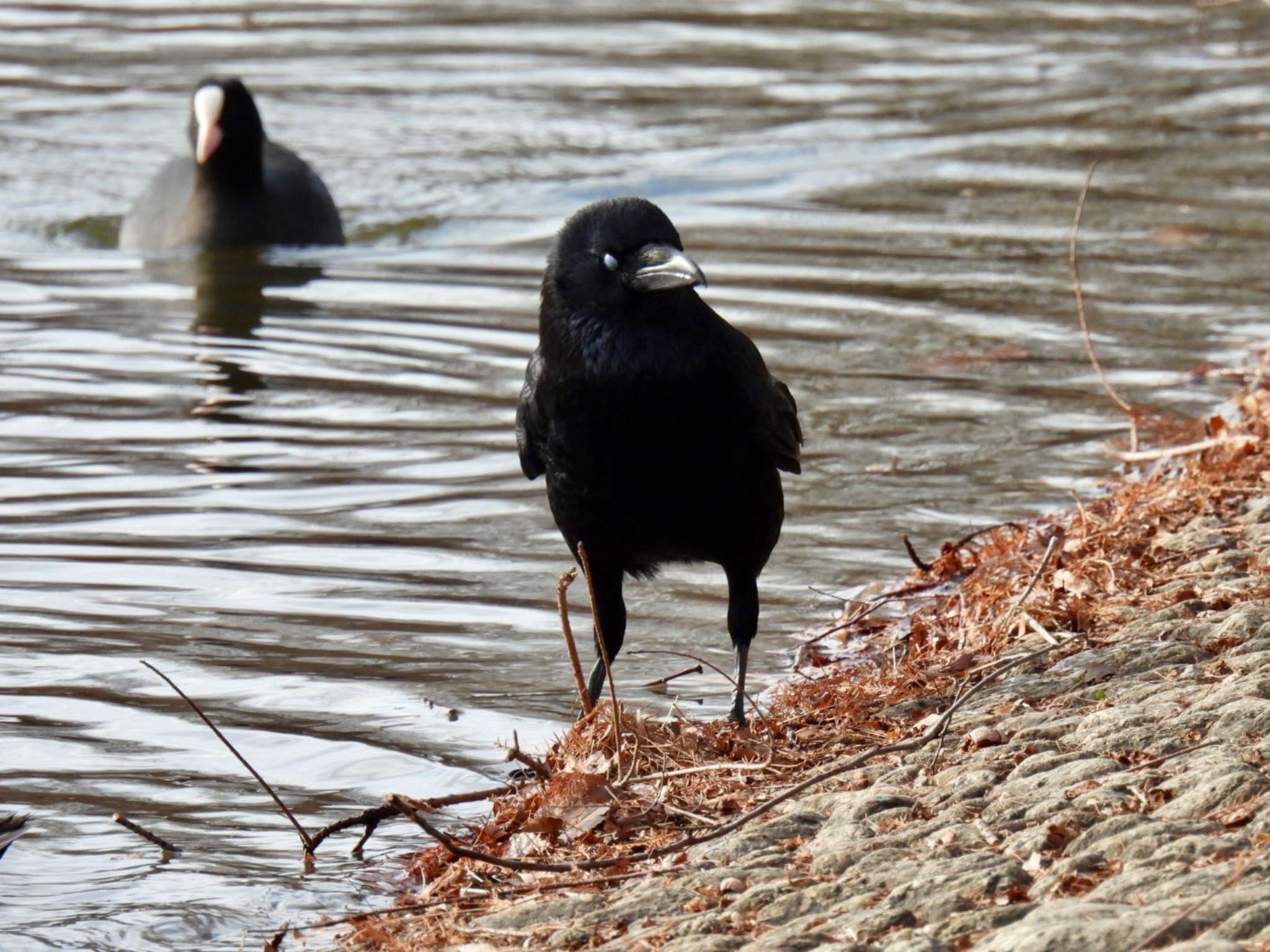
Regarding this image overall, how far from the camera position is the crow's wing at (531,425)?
5.96m

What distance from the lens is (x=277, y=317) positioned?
1172cm

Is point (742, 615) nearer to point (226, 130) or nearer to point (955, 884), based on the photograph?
point (955, 884)

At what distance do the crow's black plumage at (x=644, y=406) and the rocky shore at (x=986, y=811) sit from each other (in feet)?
2.07

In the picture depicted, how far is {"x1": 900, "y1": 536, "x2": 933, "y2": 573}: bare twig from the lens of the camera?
7.33 m

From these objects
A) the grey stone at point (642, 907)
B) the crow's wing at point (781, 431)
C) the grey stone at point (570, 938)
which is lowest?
the grey stone at point (570, 938)

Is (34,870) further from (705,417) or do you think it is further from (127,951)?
(705,417)

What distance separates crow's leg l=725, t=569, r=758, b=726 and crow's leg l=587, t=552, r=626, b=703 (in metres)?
0.34

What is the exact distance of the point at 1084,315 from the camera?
10.6 m

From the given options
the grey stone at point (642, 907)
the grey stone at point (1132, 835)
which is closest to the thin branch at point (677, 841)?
the grey stone at point (642, 907)

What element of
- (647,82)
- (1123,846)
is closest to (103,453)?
(1123,846)

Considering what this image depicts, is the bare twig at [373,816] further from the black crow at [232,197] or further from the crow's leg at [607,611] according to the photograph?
the black crow at [232,197]

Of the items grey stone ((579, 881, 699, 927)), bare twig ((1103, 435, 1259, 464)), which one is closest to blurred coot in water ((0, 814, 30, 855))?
grey stone ((579, 881, 699, 927))

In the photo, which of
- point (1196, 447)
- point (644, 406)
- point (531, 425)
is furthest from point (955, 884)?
point (1196, 447)

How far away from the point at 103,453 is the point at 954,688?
4688 mm
